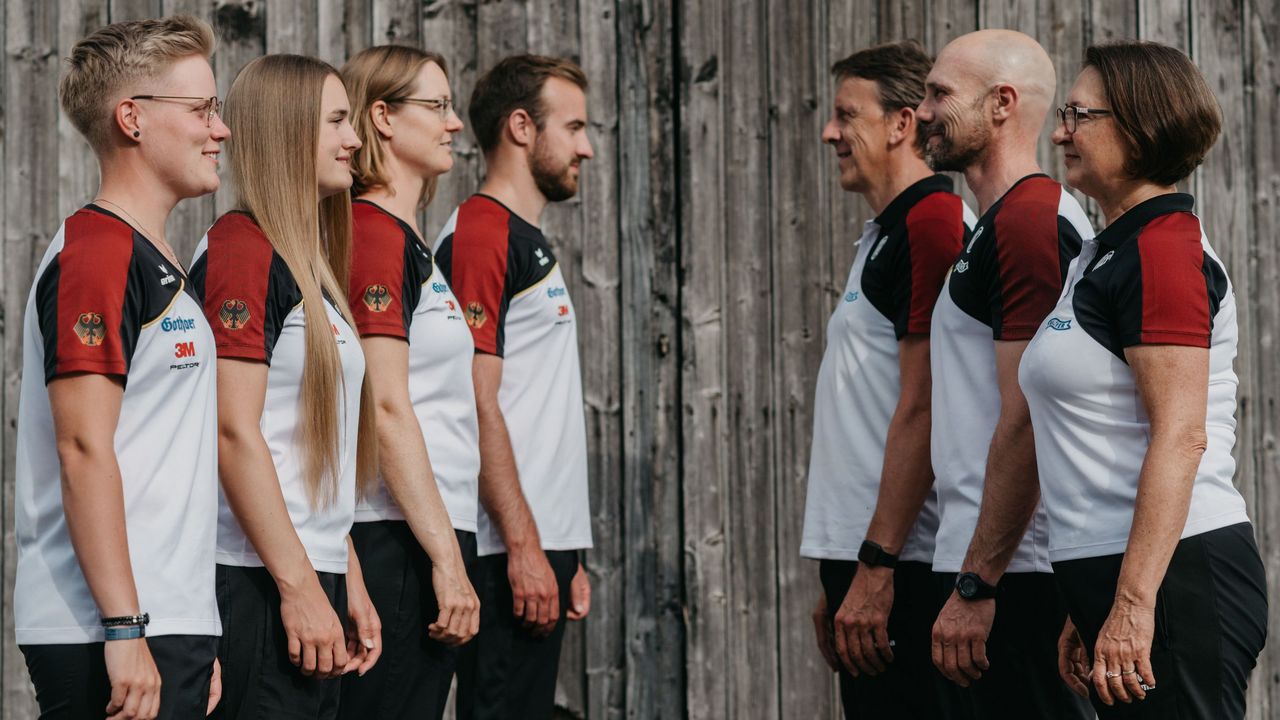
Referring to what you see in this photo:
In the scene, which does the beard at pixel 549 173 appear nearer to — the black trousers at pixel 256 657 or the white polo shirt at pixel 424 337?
the white polo shirt at pixel 424 337

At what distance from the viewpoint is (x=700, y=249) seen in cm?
481

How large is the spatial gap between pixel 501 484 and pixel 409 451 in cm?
54

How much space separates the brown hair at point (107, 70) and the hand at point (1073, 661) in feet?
6.95

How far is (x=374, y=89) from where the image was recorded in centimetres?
366

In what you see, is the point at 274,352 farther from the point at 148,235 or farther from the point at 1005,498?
the point at 1005,498

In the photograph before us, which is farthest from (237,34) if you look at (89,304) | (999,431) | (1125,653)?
(1125,653)

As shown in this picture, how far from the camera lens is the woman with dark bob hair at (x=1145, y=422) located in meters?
2.38

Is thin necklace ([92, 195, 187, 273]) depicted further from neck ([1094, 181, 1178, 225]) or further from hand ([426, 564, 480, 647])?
neck ([1094, 181, 1178, 225])

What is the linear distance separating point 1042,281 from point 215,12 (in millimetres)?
3157

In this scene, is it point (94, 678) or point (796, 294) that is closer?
point (94, 678)

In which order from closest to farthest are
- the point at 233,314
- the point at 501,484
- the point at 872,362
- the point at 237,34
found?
1. the point at 233,314
2. the point at 872,362
3. the point at 501,484
4. the point at 237,34

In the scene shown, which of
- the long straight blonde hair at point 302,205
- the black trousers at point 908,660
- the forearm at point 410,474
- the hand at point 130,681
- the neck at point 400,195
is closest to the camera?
the hand at point 130,681

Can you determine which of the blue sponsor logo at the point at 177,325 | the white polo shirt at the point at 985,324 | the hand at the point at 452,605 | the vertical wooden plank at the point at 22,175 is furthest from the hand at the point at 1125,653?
the vertical wooden plank at the point at 22,175

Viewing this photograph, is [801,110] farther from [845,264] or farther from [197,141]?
[197,141]
